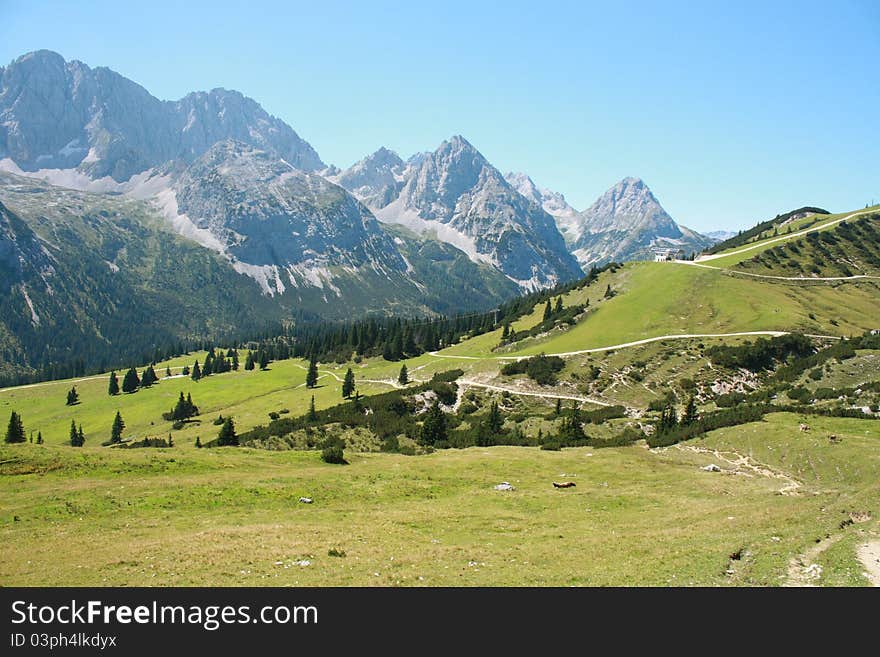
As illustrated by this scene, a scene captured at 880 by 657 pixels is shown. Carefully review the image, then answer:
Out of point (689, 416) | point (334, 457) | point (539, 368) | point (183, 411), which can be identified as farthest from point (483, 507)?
point (183, 411)

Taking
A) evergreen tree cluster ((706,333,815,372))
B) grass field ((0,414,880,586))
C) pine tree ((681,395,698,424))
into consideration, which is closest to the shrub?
grass field ((0,414,880,586))

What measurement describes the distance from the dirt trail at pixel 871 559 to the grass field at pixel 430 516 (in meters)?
0.47

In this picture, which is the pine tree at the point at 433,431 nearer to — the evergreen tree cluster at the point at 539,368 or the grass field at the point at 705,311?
the evergreen tree cluster at the point at 539,368

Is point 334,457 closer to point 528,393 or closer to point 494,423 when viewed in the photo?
point 494,423

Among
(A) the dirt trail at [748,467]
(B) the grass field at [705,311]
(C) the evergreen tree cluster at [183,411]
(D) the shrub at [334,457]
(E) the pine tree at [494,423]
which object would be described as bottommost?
(C) the evergreen tree cluster at [183,411]

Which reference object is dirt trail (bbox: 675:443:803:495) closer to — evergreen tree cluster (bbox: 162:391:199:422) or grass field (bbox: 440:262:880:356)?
grass field (bbox: 440:262:880:356)

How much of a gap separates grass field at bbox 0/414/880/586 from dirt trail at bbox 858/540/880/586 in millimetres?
469

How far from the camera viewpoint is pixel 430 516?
33.9 m

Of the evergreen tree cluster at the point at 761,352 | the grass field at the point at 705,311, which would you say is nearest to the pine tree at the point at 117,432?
the grass field at the point at 705,311

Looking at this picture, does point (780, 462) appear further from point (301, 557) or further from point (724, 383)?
point (724, 383)

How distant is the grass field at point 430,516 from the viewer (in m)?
21.7

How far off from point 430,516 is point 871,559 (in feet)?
73.5

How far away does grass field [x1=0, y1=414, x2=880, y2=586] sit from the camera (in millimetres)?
21703
